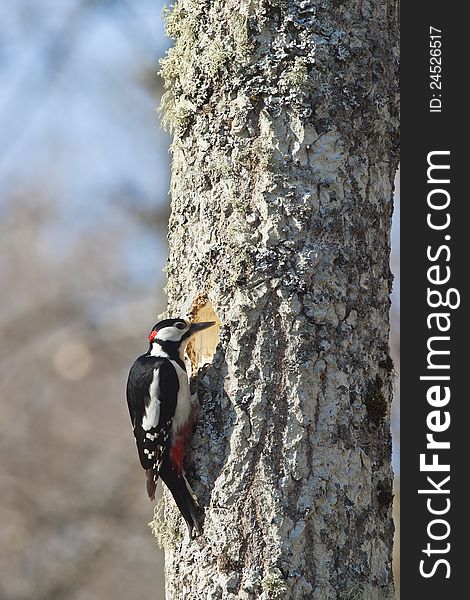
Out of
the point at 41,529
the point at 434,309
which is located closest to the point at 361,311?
the point at 434,309

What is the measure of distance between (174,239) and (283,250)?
16.2 inches

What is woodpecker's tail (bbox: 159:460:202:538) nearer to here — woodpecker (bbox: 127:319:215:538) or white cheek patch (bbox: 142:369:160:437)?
woodpecker (bbox: 127:319:215:538)

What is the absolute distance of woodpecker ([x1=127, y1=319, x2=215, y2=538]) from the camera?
9.55 feet

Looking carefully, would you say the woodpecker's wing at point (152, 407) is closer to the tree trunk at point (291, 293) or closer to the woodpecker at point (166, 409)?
the woodpecker at point (166, 409)

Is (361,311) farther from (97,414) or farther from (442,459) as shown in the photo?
(97,414)

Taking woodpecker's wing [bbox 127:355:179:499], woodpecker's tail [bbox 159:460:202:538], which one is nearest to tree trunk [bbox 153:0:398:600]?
woodpecker's tail [bbox 159:460:202:538]

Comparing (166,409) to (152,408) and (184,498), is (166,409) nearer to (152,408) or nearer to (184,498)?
(152,408)

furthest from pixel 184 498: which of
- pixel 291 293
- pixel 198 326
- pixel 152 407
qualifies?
pixel 291 293

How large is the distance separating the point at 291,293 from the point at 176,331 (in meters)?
0.43

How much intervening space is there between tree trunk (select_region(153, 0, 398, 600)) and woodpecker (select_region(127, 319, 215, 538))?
2.2 inches

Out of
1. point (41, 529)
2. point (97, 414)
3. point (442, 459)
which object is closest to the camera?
point (442, 459)

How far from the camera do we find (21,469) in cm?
988

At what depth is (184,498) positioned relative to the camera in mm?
2859

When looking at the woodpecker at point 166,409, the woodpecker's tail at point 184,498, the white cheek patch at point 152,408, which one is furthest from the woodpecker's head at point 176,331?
the woodpecker's tail at point 184,498
